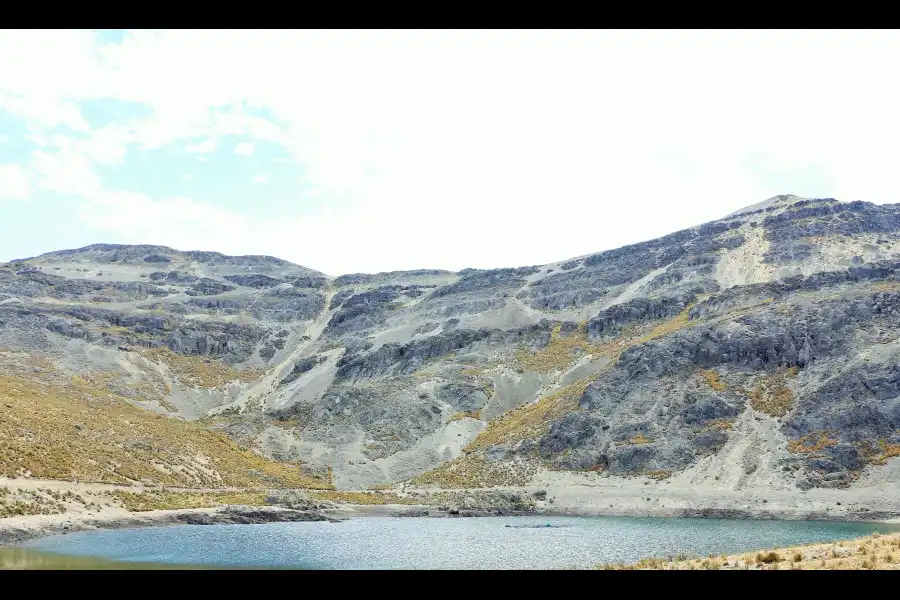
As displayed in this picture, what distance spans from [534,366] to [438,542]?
7685 cm

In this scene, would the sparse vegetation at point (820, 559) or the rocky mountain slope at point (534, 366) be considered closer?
the sparse vegetation at point (820, 559)

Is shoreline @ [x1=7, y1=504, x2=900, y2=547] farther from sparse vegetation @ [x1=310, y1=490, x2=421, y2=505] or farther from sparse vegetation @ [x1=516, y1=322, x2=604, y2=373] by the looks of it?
sparse vegetation @ [x1=516, y1=322, x2=604, y2=373]

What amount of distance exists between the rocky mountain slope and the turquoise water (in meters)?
16.6

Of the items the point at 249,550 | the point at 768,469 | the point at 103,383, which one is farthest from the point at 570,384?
the point at 103,383

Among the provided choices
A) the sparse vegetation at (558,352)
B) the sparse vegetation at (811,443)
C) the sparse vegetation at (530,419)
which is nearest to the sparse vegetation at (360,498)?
the sparse vegetation at (530,419)

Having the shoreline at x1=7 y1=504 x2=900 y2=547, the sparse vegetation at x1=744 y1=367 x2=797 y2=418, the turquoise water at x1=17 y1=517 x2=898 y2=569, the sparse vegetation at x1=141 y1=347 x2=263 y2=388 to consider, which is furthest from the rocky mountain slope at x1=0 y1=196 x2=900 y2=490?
the turquoise water at x1=17 y1=517 x2=898 y2=569

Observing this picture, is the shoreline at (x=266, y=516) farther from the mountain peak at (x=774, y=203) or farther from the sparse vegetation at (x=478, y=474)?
the mountain peak at (x=774, y=203)

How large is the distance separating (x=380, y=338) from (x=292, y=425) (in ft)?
151

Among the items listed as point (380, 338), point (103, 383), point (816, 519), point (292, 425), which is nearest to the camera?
point (816, 519)

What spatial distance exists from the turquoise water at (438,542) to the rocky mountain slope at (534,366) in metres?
16.6

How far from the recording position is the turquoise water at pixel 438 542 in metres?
39.7
